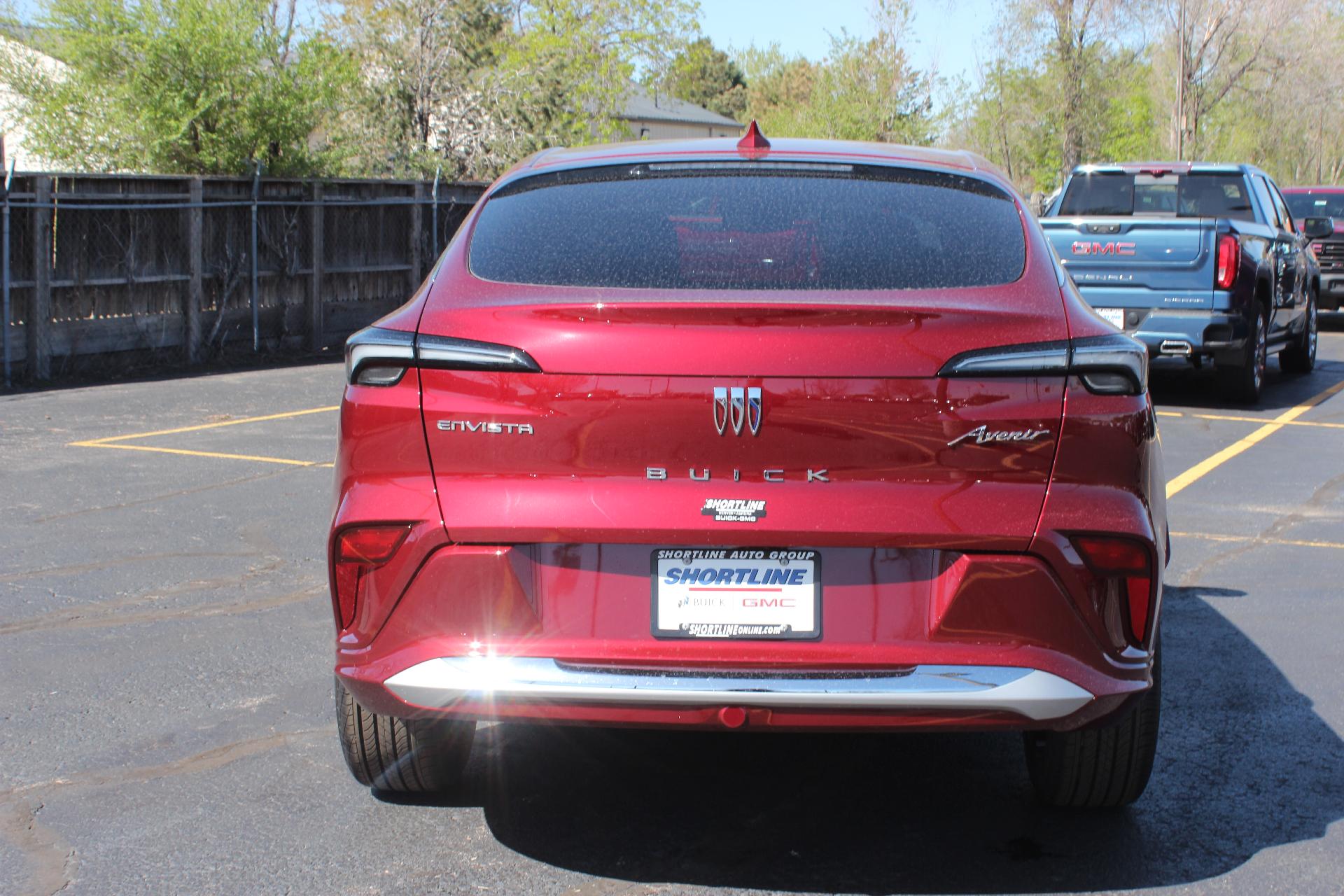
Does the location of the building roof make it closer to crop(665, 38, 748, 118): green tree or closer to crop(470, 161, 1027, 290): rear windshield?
crop(665, 38, 748, 118): green tree

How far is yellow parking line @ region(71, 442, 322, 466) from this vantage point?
29.8 ft

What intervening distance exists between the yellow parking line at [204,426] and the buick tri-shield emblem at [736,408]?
6388mm

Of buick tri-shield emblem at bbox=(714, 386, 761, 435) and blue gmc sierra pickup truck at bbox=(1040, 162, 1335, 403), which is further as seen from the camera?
blue gmc sierra pickup truck at bbox=(1040, 162, 1335, 403)

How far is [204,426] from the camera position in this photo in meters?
10.8

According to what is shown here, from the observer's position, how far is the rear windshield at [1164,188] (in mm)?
13586

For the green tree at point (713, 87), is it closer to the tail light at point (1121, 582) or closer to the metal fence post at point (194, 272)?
the metal fence post at point (194, 272)

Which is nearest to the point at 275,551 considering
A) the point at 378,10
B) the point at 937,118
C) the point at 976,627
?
the point at 976,627

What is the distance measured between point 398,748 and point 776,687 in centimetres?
109

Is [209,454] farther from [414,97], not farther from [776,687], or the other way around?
[414,97]

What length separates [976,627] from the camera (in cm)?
320

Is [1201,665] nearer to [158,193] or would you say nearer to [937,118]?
[158,193]

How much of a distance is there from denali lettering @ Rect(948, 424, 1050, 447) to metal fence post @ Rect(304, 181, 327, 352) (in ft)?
48.6

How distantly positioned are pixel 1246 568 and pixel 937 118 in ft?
130

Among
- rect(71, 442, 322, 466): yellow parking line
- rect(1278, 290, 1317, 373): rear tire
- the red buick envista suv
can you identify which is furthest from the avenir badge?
rect(1278, 290, 1317, 373): rear tire
